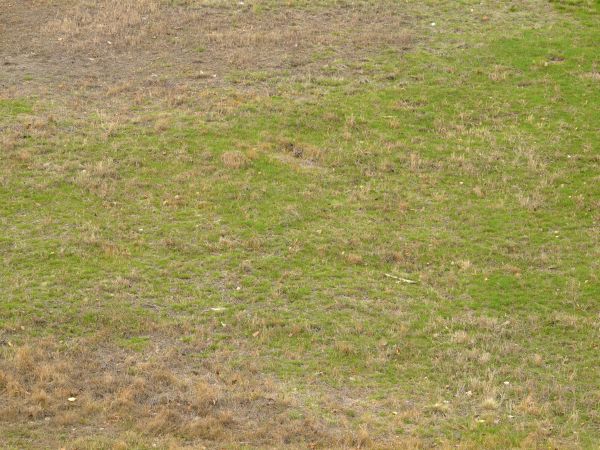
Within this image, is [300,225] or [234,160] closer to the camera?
[300,225]

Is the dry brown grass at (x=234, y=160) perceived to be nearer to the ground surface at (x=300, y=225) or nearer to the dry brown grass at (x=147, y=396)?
the ground surface at (x=300, y=225)

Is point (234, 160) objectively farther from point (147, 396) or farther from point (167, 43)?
point (147, 396)

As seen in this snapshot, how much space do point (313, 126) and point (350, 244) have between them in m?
5.99

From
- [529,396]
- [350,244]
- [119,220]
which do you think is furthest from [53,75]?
[529,396]

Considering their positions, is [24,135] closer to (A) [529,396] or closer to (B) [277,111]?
(B) [277,111]

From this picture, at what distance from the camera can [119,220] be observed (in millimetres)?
19109

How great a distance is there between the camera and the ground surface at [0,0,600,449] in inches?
524

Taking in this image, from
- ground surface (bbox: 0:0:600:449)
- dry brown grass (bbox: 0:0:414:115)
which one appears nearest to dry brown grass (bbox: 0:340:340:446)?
ground surface (bbox: 0:0:600:449)

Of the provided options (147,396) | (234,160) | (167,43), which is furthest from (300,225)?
(167,43)

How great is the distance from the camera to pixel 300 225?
19203 mm

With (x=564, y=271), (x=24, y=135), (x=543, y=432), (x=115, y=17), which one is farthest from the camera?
(x=115, y=17)

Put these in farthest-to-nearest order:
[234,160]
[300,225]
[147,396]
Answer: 1. [234,160]
2. [300,225]
3. [147,396]

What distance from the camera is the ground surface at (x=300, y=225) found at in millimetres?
13305

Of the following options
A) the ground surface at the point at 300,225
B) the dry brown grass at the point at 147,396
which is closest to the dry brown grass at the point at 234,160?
the ground surface at the point at 300,225
